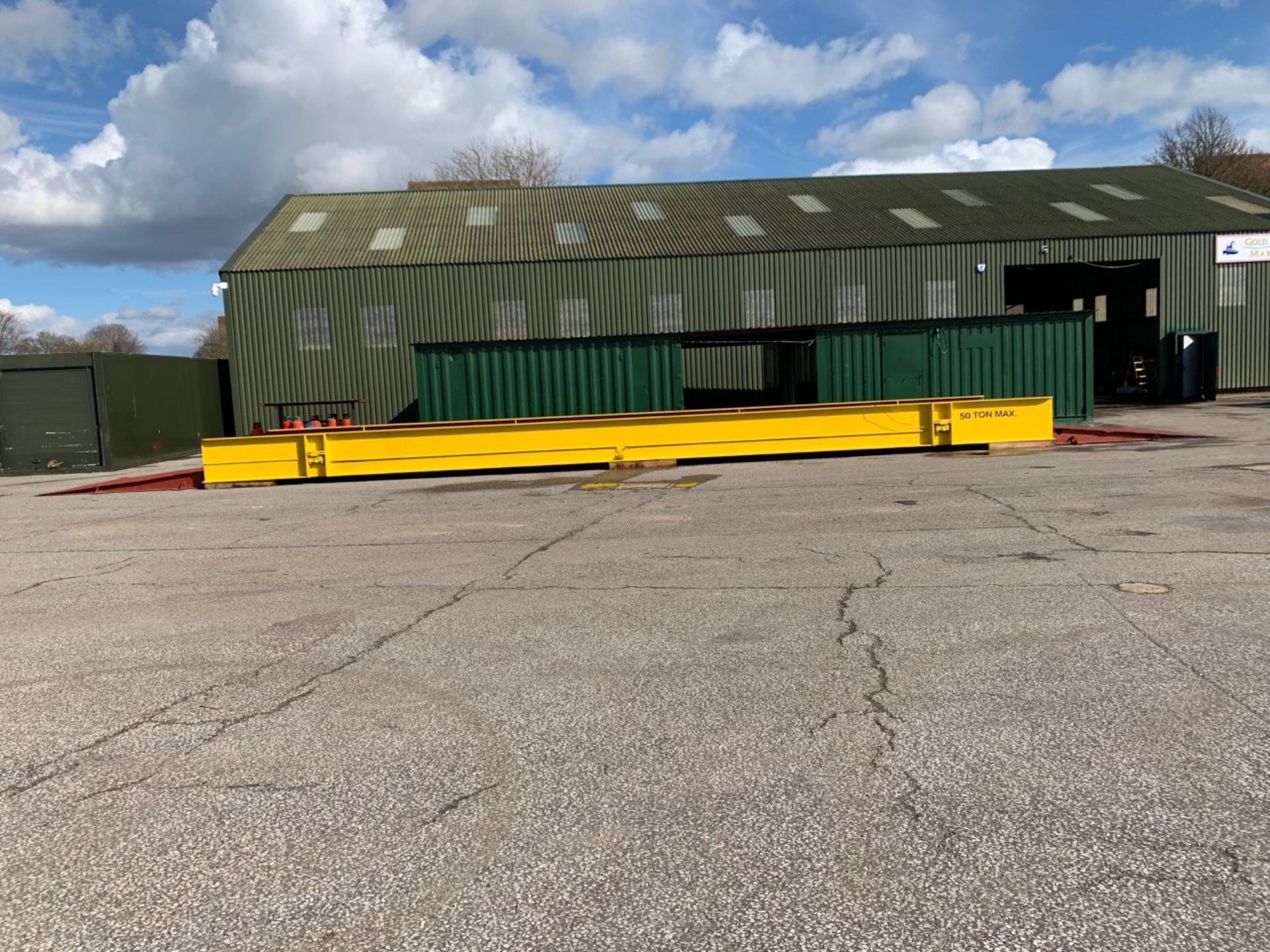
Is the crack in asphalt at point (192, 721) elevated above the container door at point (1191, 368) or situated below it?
below

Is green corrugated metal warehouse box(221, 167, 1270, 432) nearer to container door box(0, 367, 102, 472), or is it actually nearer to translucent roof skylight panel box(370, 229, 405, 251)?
translucent roof skylight panel box(370, 229, 405, 251)

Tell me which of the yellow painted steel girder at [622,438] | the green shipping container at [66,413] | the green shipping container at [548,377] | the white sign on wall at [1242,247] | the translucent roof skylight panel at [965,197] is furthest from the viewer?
the translucent roof skylight panel at [965,197]

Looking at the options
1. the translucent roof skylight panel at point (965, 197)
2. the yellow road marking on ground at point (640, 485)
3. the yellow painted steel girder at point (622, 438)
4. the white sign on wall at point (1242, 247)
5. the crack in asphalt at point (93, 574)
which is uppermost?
the translucent roof skylight panel at point (965, 197)

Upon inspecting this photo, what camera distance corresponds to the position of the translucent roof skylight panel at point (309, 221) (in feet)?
108

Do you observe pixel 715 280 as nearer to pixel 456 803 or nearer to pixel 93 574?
pixel 93 574

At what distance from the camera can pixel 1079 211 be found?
34.1 meters

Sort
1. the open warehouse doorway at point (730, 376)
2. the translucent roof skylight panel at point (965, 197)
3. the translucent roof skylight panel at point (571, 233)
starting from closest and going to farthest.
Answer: the open warehouse doorway at point (730, 376) < the translucent roof skylight panel at point (571, 233) < the translucent roof skylight panel at point (965, 197)

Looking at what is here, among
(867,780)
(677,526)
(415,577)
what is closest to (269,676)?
(415,577)

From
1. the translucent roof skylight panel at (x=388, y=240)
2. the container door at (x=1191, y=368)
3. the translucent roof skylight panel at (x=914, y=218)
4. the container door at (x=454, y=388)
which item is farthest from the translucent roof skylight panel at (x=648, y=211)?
the container door at (x=1191, y=368)

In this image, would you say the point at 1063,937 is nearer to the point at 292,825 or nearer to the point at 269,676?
the point at 292,825

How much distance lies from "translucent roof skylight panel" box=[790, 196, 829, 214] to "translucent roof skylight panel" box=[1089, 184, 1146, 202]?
1147 cm

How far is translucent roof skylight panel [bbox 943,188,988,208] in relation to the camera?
113 feet

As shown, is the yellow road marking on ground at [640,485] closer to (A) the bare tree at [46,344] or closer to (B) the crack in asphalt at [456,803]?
(B) the crack in asphalt at [456,803]

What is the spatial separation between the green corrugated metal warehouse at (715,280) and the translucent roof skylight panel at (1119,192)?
0.98 metres
